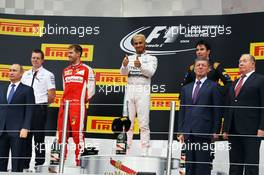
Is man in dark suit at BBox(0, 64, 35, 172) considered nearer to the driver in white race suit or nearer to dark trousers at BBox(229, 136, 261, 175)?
the driver in white race suit

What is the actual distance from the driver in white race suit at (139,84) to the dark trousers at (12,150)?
3.54 ft

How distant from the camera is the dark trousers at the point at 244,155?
620 cm

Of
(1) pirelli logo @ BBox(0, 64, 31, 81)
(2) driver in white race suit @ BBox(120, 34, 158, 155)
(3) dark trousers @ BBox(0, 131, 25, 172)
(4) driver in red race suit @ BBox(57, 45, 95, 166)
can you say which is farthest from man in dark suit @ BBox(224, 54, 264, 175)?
(1) pirelli logo @ BBox(0, 64, 31, 81)

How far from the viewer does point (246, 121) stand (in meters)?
6.46

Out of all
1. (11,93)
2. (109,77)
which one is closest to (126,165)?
(11,93)

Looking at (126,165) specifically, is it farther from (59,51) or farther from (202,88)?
(59,51)

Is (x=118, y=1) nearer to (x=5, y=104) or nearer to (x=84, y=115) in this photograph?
(x=84, y=115)

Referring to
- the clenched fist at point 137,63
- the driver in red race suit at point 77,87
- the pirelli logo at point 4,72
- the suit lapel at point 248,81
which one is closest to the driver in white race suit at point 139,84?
the clenched fist at point 137,63

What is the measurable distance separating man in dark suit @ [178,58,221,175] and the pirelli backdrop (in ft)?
5.91

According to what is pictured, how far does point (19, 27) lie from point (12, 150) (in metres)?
2.42

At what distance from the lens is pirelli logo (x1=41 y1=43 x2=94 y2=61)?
29.8 ft

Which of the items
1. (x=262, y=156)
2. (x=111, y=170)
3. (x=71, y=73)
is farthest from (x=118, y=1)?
(x=111, y=170)

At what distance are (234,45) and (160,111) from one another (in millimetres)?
1046

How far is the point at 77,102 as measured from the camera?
778 centimetres
